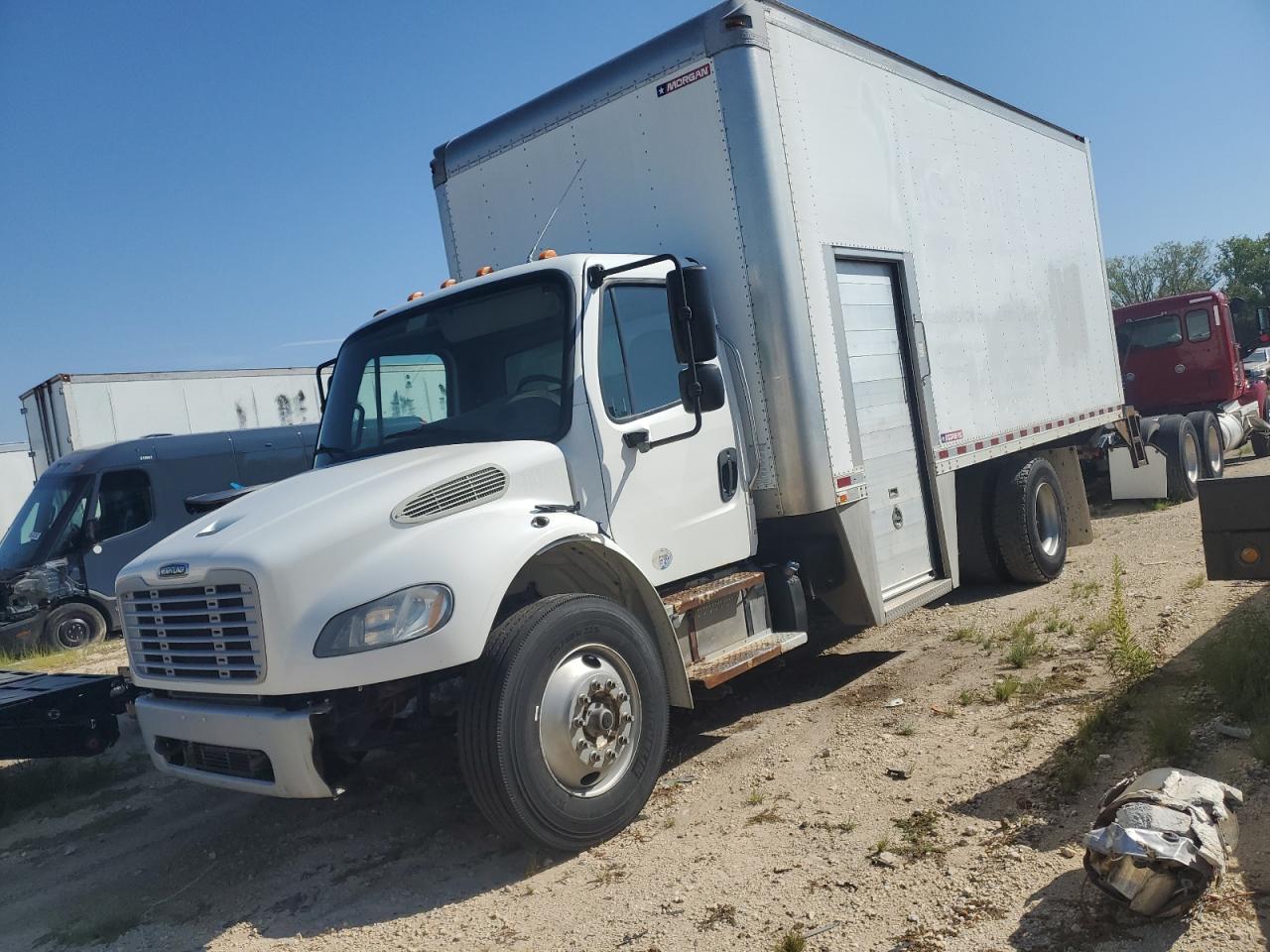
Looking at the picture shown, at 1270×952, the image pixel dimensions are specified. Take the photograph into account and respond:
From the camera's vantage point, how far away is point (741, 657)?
5.12 metres

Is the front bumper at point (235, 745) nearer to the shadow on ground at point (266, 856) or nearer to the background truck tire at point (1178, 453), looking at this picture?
the shadow on ground at point (266, 856)

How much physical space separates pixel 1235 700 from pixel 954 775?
1370 millimetres

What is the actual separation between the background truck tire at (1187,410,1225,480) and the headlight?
12456mm

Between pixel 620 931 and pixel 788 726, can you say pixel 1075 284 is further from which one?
pixel 620 931

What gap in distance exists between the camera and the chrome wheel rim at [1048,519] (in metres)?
8.39

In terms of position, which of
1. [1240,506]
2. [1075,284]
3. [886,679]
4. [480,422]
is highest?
[1075,284]

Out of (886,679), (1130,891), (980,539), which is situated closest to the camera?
(1130,891)

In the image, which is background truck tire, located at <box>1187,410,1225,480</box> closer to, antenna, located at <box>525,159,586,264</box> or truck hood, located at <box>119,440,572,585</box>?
antenna, located at <box>525,159,586,264</box>

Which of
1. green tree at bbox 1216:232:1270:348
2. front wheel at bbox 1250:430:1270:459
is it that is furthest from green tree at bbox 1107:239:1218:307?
front wheel at bbox 1250:430:1270:459

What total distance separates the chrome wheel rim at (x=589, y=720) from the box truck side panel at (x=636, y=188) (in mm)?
1658

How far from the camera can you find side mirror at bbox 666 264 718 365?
4648mm

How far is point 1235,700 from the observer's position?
4582 millimetres

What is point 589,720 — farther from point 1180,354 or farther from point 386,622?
point 1180,354

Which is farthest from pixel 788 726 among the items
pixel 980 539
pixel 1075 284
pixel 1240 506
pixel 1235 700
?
pixel 1075 284
